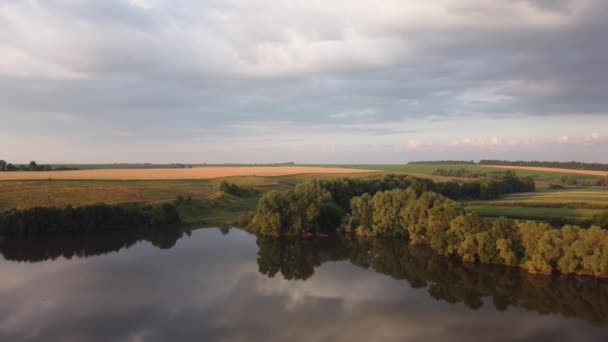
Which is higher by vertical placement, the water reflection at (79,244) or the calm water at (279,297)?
the water reflection at (79,244)

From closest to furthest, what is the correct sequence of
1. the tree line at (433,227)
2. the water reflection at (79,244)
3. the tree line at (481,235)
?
the tree line at (481,235)
the tree line at (433,227)
the water reflection at (79,244)

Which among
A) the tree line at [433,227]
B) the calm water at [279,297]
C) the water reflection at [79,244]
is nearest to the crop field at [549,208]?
the tree line at [433,227]

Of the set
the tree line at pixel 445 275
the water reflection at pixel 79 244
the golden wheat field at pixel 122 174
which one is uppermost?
the golden wheat field at pixel 122 174

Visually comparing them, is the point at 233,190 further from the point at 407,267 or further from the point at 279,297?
the point at 279,297

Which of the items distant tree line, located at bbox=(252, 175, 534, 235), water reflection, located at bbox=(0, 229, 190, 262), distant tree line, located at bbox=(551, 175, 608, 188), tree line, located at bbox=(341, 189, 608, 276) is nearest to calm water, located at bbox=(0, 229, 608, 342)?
Result: water reflection, located at bbox=(0, 229, 190, 262)

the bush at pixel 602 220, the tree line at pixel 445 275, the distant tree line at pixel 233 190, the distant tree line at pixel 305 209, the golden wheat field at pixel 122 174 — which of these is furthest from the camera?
the golden wheat field at pixel 122 174

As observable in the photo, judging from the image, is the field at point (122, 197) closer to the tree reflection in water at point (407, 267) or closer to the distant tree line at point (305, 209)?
the tree reflection in water at point (407, 267)

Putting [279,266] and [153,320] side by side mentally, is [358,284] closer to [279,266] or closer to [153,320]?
[279,266]
